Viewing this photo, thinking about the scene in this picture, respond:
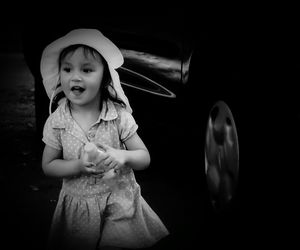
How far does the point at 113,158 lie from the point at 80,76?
352 mm

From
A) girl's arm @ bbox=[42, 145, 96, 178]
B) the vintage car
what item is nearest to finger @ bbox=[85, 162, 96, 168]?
girl's arm @ bbox=[42, 145, 96, 178]

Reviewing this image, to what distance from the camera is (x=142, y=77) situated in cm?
290

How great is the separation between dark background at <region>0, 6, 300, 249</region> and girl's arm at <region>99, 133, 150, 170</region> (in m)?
0.88

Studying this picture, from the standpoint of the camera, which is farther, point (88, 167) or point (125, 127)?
point (125, 127)

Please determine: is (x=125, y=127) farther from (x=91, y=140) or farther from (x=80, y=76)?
(x=80, y=76)

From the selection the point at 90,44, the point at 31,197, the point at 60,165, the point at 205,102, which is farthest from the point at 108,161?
the point at 31,197

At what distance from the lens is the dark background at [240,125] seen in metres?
2.46

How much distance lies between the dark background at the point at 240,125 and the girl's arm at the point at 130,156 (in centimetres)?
88

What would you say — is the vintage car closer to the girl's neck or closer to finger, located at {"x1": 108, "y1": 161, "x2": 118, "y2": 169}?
the girl's neck

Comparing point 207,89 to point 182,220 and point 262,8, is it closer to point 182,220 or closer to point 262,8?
point 262,8

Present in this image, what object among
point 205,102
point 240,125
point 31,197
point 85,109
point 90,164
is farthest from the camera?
point 31,197

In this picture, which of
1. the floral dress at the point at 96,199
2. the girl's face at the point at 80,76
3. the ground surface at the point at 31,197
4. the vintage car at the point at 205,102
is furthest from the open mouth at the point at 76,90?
the ground surface at the point at 31,197

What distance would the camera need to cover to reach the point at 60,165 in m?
1.85

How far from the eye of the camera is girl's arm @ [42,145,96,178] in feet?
5.66
